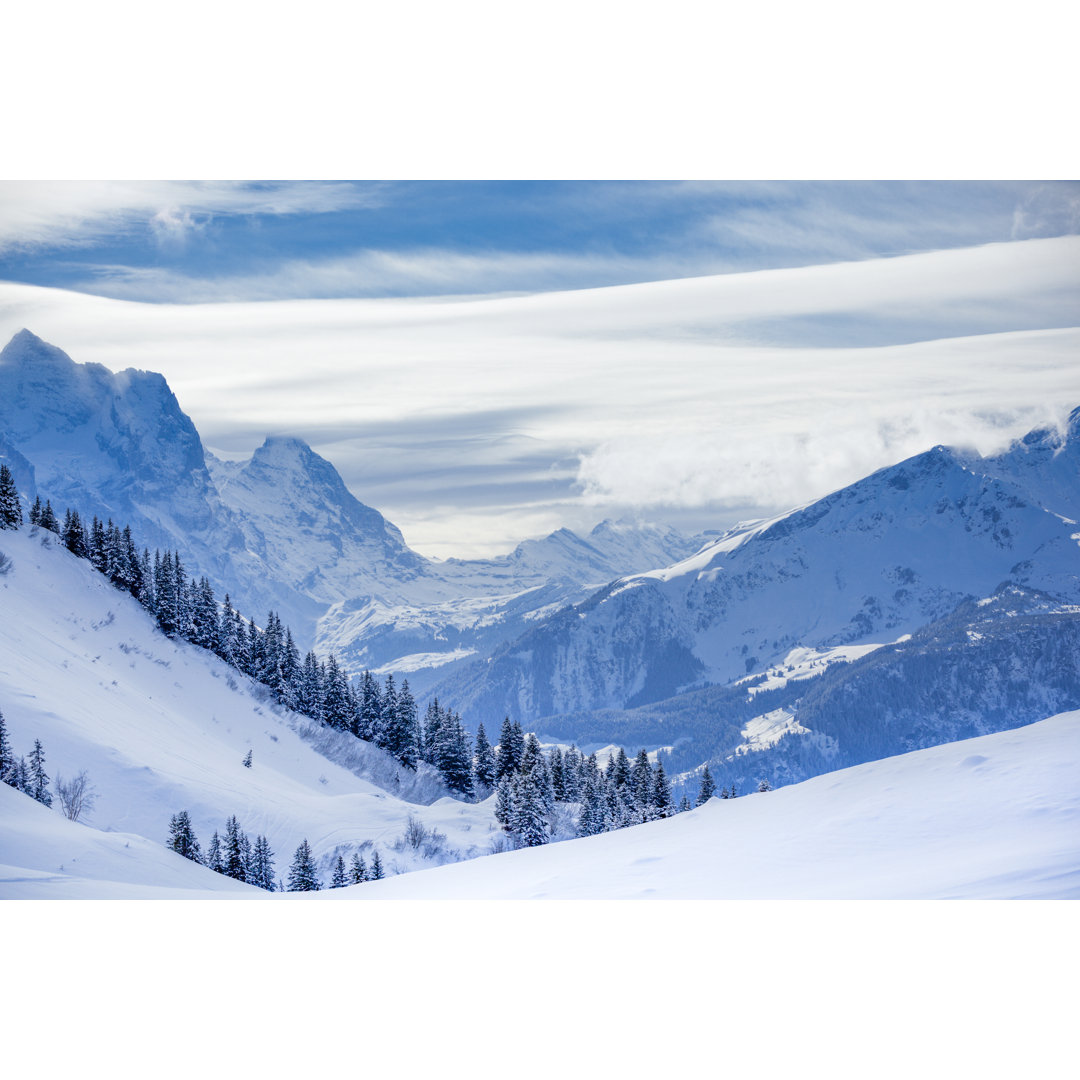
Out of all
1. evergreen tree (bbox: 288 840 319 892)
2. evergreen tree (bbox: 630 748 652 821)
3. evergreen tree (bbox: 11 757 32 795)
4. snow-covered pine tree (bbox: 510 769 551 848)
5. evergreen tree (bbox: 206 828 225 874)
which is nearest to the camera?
evergreen tree (bbox: 11 757 32 795)

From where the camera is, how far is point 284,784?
37.5 metres

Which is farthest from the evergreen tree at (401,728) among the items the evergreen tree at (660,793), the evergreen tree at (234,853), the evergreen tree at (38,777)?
the evergreen tree at (38,777)

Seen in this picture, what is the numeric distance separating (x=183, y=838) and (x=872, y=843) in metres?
20.3

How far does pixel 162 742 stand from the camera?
31.7 meters

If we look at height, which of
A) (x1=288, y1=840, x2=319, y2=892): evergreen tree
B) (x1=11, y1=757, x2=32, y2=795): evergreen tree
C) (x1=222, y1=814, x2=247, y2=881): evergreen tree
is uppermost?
(x1=11, y1=757, x2=32, y2=795): evergreen tree

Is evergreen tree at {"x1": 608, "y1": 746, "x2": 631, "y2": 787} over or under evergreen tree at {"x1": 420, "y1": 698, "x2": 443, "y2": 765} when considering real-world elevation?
over

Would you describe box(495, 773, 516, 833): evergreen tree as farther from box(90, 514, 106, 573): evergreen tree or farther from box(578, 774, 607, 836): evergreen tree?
box(90, 514, 106, 573): evergreen tree

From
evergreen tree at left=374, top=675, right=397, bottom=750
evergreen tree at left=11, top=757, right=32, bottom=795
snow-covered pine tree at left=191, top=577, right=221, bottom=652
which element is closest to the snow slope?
evergreen tree at left=11, top=757, right=32, bottom=795

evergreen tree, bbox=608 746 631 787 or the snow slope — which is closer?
the snow slope

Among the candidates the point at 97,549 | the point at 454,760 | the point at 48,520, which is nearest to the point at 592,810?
the point at 454,760

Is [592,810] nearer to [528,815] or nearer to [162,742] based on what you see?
[528,815]

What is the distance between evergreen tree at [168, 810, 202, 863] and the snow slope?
44.0 ft

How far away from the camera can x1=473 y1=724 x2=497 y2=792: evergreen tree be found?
161ft

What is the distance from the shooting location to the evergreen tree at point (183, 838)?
999 inches
